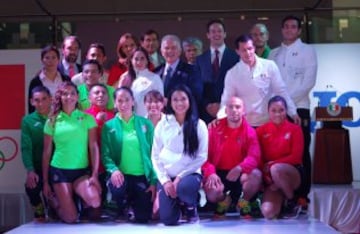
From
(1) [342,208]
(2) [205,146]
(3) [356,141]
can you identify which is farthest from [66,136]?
(3) [356,141]

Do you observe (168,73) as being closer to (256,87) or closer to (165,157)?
(256,87)

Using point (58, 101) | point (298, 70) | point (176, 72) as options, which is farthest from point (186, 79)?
point (58, 101)

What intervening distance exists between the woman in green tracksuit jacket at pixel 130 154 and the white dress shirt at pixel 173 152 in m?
0.12

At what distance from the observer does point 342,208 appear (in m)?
5.05

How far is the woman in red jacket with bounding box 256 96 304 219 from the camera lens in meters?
4.31

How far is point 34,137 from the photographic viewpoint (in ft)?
15.1

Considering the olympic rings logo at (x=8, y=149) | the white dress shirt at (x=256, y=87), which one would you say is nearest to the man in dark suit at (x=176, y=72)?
the white dress shirt at (x=256, y=87)

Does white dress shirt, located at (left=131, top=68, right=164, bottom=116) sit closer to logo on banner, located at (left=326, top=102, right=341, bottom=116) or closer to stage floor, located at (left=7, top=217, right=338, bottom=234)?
stage floor, located at (left=7, top=217, right=338, bottom=234)

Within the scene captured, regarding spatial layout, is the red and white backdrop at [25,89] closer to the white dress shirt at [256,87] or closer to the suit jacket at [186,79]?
the white dress shirt at [256,87]

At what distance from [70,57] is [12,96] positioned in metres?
1.08

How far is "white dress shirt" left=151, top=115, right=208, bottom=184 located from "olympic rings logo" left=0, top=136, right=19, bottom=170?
6.68 feet

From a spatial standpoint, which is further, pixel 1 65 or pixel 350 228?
pixel 1 65

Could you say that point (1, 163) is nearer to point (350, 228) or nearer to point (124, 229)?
point (124, 229)

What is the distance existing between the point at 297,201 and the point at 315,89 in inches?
61.5
